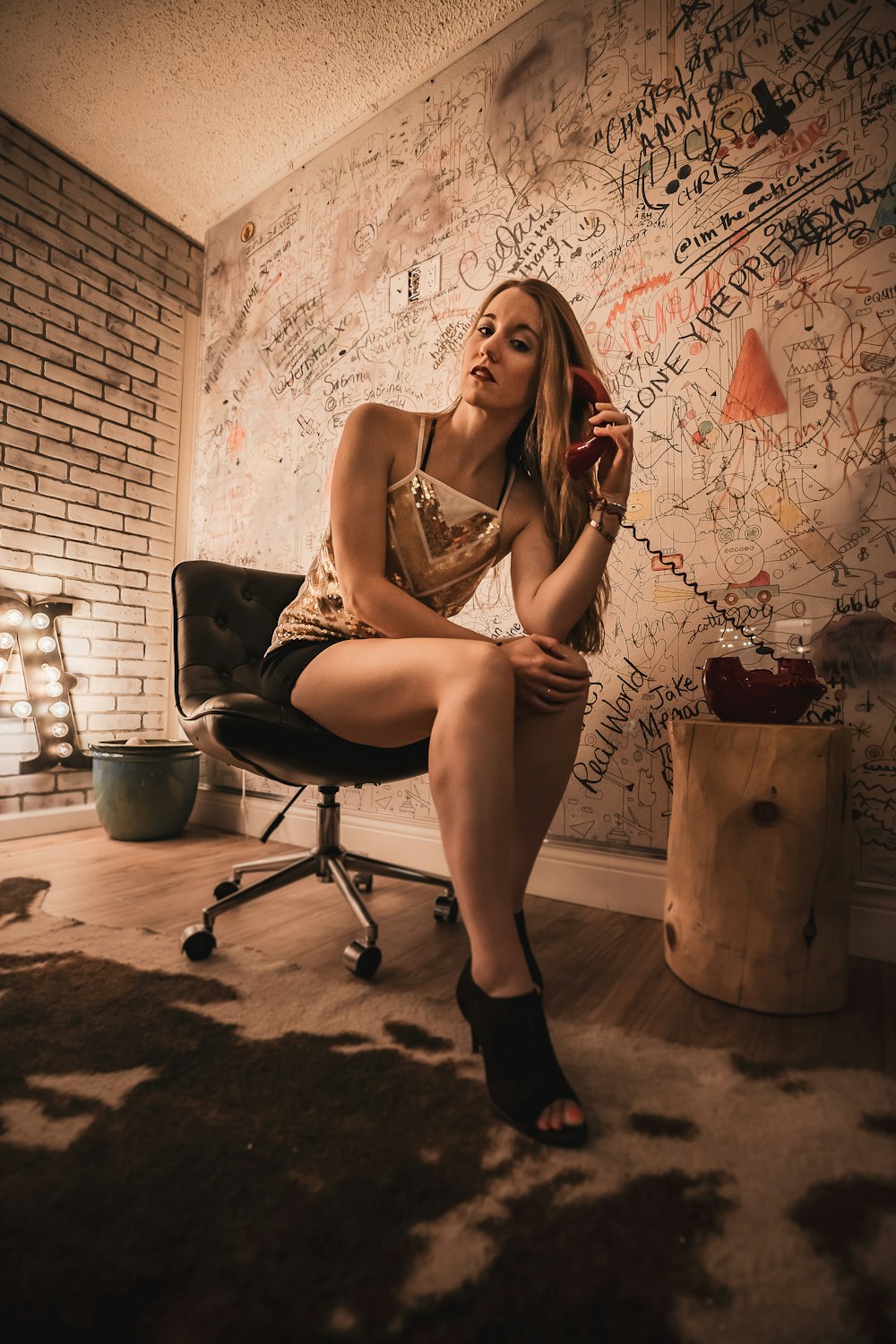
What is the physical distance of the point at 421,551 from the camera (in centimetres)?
129

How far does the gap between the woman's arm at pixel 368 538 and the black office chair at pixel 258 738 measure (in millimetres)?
257

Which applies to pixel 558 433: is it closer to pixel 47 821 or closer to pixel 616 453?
pixel 616 453

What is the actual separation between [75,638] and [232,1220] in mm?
2502

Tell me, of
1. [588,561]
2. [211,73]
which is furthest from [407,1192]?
[211,73]

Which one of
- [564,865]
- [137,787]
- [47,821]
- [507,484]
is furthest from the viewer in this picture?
[47,821]

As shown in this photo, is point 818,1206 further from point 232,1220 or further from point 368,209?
point 368,209

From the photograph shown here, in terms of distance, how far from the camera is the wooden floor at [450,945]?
3.44 feet

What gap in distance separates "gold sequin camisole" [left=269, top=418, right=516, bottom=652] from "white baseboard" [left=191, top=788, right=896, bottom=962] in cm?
87

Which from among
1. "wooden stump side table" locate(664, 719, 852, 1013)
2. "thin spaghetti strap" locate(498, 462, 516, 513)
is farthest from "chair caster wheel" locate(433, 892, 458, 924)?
"thin spaghetti strap" locate(498, 462, 516, 513)

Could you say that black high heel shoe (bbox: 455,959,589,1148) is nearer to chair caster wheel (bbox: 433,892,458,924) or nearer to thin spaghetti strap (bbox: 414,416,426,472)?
chair caster wheel (bbox: 433,892,458,924)

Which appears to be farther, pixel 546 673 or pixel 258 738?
pixel 258 738

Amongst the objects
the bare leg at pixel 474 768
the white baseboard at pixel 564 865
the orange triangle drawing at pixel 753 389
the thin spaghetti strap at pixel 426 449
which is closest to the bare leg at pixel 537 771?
the bare leg at pixel 474 768

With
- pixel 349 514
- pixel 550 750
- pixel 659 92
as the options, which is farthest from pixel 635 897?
pixel 659 92

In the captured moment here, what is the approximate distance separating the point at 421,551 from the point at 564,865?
3.28 ft
